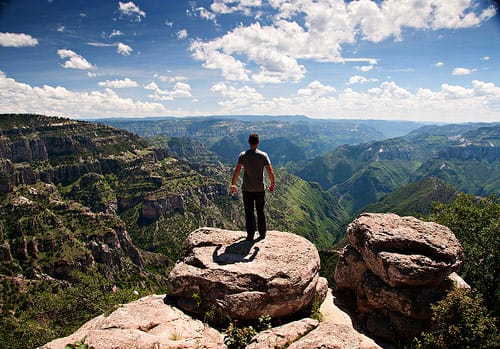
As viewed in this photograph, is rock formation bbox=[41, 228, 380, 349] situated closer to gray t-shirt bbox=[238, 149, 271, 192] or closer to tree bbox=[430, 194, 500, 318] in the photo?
gray t-shirt bbox=[238, 149, 271, 192]

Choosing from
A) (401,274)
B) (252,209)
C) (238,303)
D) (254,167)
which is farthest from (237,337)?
(254,167)

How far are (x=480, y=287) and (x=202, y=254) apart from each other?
69.8 ft

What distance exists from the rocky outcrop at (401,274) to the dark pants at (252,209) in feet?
18.8

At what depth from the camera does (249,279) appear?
14445mm

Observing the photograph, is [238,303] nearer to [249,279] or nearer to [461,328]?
[249,279]

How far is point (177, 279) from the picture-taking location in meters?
15.4

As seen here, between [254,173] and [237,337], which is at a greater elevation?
[254,173]

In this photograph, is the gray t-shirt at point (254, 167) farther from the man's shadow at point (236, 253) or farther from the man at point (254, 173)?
the man's shadow at point (236, 253)

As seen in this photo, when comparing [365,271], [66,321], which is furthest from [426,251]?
[66,321]

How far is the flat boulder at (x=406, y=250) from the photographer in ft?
46.3

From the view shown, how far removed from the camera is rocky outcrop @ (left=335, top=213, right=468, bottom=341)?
14.0m

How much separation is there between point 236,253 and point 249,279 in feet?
7.97

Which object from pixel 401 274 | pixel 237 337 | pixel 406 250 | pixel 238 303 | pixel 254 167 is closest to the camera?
pixel 237 337

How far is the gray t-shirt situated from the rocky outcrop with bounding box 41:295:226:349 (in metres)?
7.44
